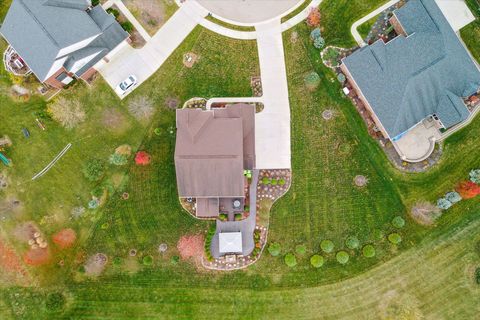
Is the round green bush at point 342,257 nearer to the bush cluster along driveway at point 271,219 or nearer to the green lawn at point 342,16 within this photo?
the bush cluster along driveway at point 271,219

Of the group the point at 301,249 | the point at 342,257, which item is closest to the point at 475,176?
the point at 342,257

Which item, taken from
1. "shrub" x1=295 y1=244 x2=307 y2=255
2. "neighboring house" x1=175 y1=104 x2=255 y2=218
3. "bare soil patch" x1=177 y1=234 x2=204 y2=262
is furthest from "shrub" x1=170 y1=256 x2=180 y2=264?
"shrub" x1=295 y1=244 x2=307 y2=255

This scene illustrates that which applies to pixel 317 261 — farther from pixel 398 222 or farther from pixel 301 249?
pixel 398 222

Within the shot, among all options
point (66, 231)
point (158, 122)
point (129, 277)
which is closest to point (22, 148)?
point (66, 231)

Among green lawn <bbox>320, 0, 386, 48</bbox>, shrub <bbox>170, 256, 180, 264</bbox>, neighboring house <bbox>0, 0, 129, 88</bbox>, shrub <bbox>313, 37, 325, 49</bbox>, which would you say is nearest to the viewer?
neighboring house <bbox>0, 0, 129, 88</bbox>

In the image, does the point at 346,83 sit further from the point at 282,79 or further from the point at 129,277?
the point at 129,277

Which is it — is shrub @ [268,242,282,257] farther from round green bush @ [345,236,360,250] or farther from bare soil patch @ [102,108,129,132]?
bare soil patch @ [102,108,129,132]

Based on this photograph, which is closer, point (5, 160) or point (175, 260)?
point (175, 260)
